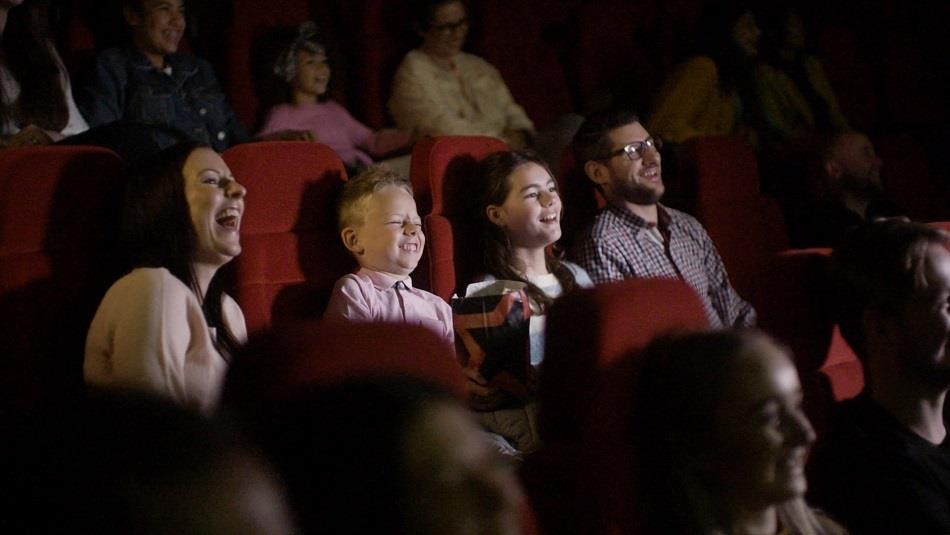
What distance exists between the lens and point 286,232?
3.95ft

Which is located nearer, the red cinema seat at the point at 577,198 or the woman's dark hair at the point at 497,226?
the woman's dark hair at the point at 497,226

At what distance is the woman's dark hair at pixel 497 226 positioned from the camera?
1.29 metres

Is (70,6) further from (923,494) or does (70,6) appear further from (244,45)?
(923,494)

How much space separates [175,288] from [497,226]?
0.48m

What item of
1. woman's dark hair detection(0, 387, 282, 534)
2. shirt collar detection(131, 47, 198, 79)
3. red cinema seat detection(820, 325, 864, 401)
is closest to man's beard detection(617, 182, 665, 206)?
red cinema seat detection(820, 325, 864, 401)

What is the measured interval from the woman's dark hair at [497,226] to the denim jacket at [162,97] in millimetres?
425

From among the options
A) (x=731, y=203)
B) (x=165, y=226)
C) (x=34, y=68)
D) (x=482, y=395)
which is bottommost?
(x=482, y=395)

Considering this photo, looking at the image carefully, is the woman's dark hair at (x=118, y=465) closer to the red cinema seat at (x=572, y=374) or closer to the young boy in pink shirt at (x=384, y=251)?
the red cinema seat at (x=572, y=374)

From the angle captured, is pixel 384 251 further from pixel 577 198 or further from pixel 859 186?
pixel 859 186

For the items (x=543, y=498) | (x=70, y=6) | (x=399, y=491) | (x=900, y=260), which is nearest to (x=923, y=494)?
(x=900, y=260)

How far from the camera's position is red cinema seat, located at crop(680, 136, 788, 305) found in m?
1.65

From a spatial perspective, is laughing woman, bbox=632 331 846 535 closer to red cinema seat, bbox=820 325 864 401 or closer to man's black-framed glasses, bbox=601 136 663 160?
red cinema seat, bbox=820 325 864 401

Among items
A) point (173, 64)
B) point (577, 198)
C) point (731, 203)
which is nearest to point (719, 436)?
point (577, 198)

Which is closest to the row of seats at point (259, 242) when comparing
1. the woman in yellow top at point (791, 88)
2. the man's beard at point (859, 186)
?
the man's beard at point (859, 186)
